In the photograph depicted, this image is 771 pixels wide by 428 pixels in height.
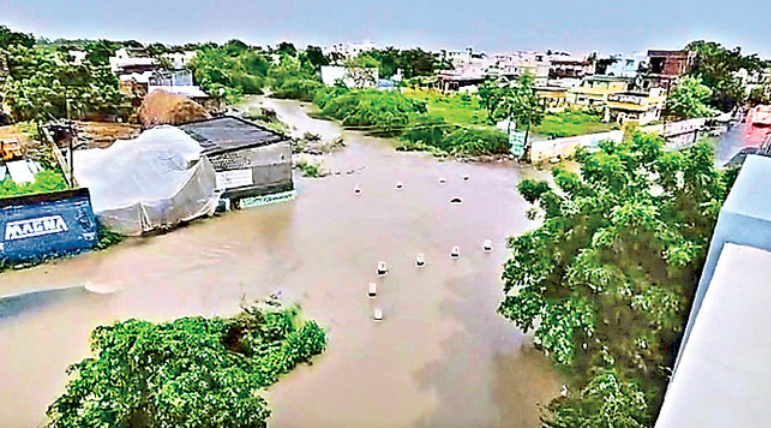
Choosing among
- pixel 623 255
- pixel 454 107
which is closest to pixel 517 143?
pixel 454 107

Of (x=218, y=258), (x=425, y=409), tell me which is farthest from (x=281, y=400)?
(x=218, y=258)

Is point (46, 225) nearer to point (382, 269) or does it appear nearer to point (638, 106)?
point (382, 269)

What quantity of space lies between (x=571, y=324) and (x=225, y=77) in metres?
11.2

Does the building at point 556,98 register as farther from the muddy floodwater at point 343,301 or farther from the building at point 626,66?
the muddy floodwater at point 343,301

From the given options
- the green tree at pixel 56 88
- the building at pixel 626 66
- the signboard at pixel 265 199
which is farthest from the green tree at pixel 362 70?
the signboard at pixel 265 199

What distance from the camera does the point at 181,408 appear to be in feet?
5.74

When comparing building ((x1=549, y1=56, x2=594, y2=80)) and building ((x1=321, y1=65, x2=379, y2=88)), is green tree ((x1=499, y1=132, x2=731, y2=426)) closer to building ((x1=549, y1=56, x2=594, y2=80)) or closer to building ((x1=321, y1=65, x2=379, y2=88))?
building ((x1=549, y1=56, x2=594, y2=80))

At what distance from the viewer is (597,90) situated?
1028cm

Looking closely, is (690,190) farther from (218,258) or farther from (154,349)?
(218,258)

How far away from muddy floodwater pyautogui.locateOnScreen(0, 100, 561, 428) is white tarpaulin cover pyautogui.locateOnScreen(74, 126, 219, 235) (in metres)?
0.17

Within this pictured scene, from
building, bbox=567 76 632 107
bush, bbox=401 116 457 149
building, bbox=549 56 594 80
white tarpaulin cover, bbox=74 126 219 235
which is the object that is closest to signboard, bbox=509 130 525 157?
bush, bbox=401 116 457 149

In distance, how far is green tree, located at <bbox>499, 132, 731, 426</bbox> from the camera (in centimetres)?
Answer: 220

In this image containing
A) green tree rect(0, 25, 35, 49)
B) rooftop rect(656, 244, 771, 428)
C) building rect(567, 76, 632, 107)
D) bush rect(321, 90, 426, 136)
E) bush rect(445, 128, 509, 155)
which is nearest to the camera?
rooftop rect(656, 244, 771, 428)

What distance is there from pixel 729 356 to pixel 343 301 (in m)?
2.83
